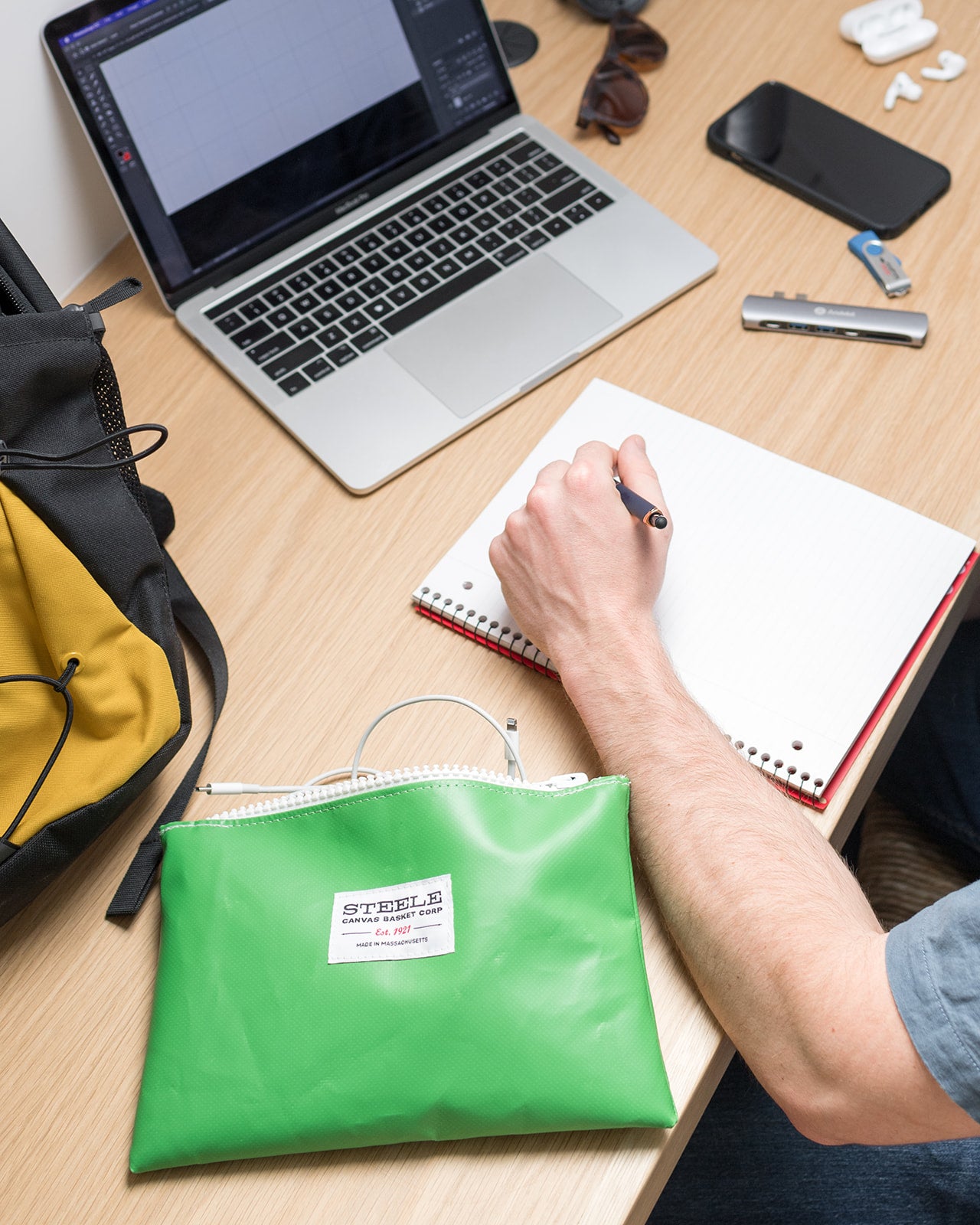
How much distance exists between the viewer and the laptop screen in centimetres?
88

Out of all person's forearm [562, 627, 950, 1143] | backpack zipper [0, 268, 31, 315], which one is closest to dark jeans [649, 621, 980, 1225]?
person's forearm [562, 627, 950, 1143]

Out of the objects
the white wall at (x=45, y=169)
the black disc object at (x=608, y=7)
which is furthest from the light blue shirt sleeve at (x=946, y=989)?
the black disc object at (x=608, y=7)

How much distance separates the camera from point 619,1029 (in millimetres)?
608

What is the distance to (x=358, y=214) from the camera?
103 centimetres

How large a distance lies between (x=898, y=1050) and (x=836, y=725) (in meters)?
0.22

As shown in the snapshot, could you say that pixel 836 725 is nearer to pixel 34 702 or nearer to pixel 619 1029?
pixel 619 1029

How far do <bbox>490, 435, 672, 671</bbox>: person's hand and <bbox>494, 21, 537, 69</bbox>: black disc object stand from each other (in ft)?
2.00

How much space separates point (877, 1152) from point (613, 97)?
104 cm

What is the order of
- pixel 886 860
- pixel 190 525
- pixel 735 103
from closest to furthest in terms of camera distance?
pixel 190 525 < pixel 886 860 < pixel 735 103

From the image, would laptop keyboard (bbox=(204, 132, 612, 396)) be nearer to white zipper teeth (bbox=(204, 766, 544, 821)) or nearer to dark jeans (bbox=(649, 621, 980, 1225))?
white zipper teeth (bbox=(204, 766, 544, 821))

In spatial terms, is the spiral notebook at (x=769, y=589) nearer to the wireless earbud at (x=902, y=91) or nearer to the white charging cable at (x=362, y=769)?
the white charging cable at (x=362, y=769)

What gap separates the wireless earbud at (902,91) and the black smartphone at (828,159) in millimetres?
56

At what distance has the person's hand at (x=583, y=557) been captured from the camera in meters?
0.77

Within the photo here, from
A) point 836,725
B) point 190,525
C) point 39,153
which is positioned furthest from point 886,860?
point 39,153
